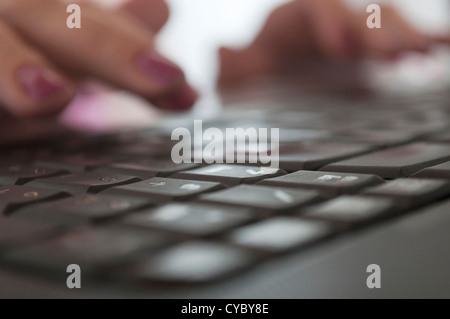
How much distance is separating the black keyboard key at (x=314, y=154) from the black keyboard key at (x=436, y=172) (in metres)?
0.06

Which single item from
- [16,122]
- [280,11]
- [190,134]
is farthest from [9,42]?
Result: [280,11]

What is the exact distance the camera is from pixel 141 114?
34.3 inches

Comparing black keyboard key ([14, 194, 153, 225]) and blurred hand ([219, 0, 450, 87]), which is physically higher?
blurred hand ([219, 0, 450, 87])

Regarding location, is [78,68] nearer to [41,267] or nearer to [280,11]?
[41,267]

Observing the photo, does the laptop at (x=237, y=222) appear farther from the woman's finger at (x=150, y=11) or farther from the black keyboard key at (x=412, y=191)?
the woman's finger at (x=150, y=11)

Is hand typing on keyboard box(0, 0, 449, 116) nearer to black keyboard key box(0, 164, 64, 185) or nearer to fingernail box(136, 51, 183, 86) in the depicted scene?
fingernail box(136, 51, 183, 86)

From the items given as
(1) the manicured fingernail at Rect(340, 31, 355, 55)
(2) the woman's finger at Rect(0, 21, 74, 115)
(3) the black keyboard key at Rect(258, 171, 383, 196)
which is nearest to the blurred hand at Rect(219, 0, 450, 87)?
(1) the manicured fingernail at Rect(340, 31, 355, 55)

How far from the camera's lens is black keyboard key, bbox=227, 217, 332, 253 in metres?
0.19

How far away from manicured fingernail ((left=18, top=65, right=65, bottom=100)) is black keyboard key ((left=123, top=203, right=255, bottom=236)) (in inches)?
14.8

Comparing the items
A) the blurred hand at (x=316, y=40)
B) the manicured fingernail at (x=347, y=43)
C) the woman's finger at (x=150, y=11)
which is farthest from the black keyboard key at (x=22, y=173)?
the manicured fingernail at (x=347, y=43)

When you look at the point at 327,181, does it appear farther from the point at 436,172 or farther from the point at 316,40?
the point at 316,40

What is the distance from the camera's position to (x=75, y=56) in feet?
2.41
